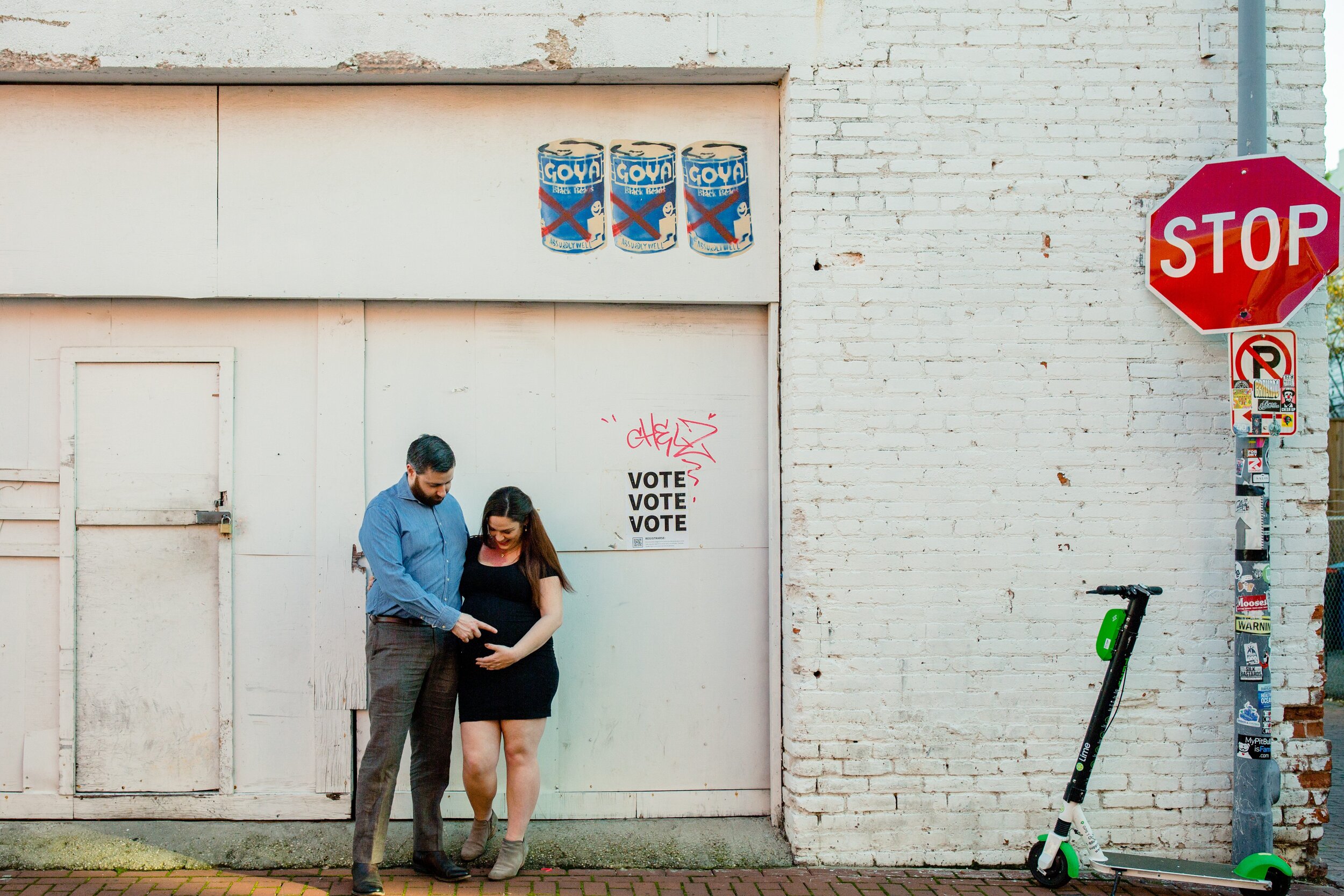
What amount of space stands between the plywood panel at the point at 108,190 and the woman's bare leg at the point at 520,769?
245 centimetres

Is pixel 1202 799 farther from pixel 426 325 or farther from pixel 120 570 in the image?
pixel 120 570

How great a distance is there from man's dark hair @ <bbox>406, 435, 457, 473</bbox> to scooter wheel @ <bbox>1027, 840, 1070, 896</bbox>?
2.93 m

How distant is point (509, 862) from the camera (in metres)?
4.42

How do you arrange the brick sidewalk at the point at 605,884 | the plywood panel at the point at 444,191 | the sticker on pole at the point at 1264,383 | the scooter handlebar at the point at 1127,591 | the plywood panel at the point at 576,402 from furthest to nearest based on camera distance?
the plywood panel at the point at 576,402, the plywood panel at the point at 444,191, the sticker on pole at the point at 1264,383, the brick sidewalk at the point at 605,884, the scooter handlebar at the point at 1127,591

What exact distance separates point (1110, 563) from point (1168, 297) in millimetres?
1236

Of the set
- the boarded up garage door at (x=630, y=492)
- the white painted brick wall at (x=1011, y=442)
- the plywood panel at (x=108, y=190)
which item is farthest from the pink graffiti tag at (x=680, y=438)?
the plywood panel at (x=108, y=190)

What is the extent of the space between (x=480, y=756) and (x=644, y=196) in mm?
2643

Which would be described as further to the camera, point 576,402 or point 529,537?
point 576,402

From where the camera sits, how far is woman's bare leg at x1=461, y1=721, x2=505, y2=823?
172 inches

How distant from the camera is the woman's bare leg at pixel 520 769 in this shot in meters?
4.39

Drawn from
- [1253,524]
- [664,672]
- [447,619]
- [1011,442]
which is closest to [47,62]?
[447,619]

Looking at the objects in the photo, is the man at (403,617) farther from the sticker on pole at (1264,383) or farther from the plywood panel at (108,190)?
the sticker on pole at (1264,383)

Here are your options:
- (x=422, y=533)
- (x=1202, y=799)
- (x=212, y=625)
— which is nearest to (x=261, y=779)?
(x=212, y=625)

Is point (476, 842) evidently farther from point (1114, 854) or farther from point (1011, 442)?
point (1011, 442)
